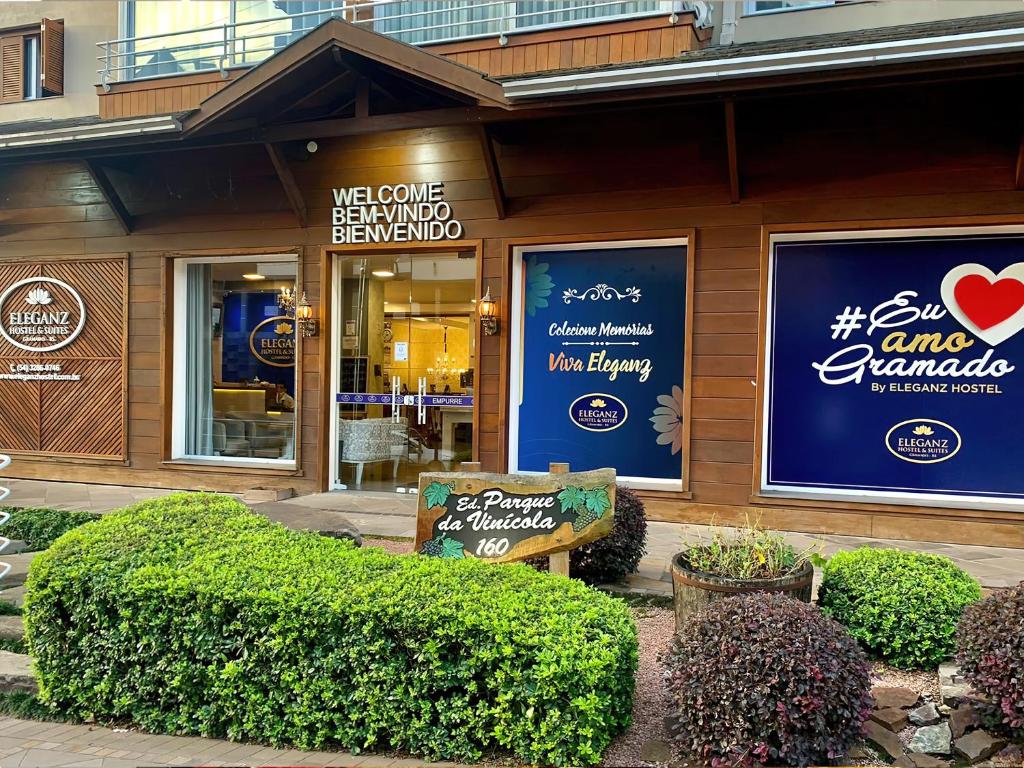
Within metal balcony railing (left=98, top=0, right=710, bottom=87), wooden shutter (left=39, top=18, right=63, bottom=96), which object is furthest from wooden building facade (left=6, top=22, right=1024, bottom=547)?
wooden shutter (left=39, top=18, right=63, bottom=96)

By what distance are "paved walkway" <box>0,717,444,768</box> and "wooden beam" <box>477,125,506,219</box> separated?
6.84 metres

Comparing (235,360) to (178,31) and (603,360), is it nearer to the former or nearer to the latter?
(178,31)

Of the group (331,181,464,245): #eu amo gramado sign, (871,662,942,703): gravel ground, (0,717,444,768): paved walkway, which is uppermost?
(331,181,464,245): #eu amo gramado sign

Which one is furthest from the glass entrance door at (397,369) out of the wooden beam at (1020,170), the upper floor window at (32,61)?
the upper floor window at (32,61)

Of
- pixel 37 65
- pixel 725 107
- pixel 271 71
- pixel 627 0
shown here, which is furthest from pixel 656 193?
pixel 37 65

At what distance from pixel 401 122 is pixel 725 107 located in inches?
135

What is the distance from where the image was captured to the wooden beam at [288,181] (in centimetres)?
978

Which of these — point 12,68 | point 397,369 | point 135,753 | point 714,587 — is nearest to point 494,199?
point 397,369

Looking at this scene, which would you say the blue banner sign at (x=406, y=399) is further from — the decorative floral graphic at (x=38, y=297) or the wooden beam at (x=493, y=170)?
the decorative floral graphic at (x=38, y=297)

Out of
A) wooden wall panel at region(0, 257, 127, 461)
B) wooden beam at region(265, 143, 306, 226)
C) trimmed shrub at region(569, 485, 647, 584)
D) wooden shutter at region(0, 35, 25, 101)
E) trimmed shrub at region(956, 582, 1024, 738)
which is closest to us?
trimmed shrub at region(956, 582, 1024, 738)

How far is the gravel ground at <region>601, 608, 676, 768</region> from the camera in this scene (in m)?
3.54

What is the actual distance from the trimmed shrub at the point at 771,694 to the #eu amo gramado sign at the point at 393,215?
7.11 metres

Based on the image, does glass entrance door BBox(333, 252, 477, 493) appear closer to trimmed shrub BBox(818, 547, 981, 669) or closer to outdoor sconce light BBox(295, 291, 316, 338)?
outdoor sconce light BBox(295, 291, 316, 338)

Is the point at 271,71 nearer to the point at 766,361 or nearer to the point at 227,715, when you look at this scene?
the point at 766,361
